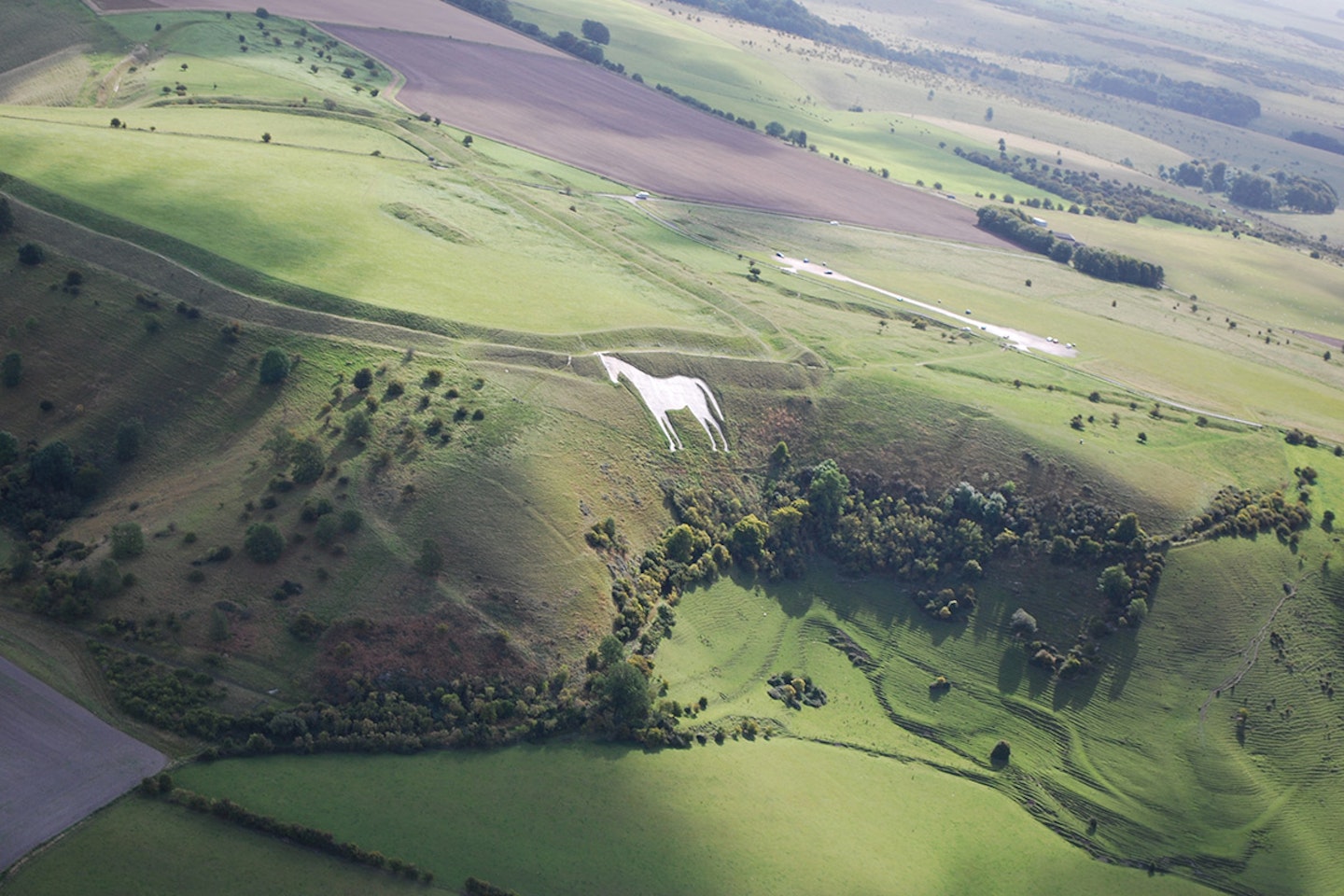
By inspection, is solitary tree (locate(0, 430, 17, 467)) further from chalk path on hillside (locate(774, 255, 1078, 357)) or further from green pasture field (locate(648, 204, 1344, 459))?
chalk path on hillside (locate(774, 255, 1078, 357))

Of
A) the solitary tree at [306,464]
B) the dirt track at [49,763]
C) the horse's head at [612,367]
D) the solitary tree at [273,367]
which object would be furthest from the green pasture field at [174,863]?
the horse's head at [612,367]

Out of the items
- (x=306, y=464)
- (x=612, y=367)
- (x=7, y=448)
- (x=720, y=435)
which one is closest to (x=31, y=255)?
(x=7, y=448)

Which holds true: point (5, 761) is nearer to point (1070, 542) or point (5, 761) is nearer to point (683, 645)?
point (683, 645)

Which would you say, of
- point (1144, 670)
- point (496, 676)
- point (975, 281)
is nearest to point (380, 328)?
point (496, 676)

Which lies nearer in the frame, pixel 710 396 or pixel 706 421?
pixel 706 421

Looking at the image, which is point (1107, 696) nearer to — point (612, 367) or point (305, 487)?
point (612, 367)

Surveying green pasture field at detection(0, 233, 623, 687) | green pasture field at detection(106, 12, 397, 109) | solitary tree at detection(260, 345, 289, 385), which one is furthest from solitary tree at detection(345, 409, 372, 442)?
green pasture field at detection(106, 12, 397, 109)

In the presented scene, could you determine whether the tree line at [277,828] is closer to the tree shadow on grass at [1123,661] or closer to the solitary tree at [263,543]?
the solitary tree at [263,543]
